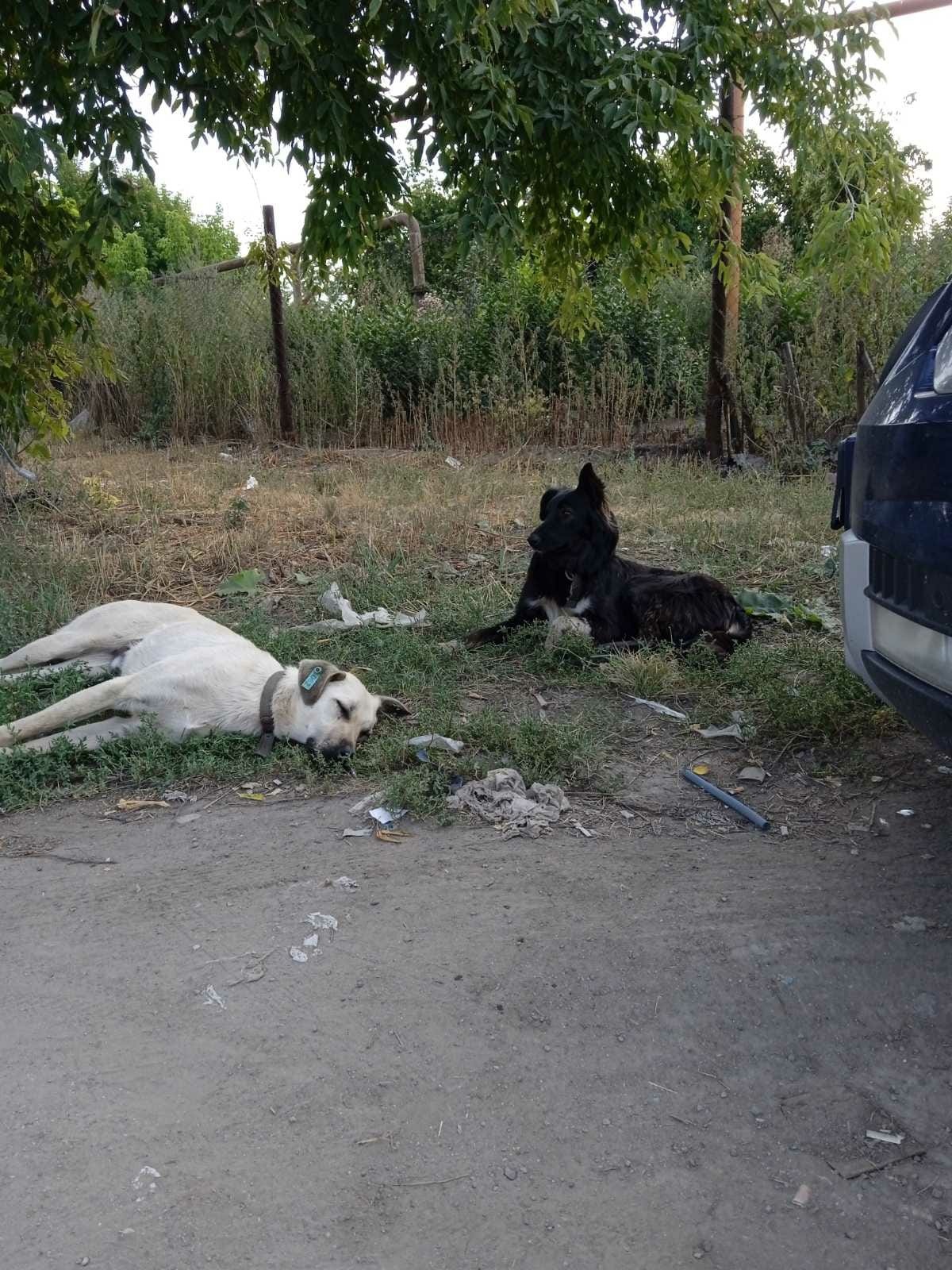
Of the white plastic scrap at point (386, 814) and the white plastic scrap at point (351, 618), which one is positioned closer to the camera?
the white plastic scrap at point (386, 814)

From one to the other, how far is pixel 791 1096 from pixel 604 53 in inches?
185

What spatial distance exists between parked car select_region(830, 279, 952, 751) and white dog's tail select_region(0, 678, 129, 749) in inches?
126

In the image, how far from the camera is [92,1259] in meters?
2.10

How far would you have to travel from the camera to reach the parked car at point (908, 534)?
106 inches

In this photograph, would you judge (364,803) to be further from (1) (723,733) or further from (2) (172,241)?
(2) (172,241)

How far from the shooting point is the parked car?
8.83 feet

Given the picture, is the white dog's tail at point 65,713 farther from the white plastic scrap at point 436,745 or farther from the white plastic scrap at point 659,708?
the white plastic scrap at point 659,708

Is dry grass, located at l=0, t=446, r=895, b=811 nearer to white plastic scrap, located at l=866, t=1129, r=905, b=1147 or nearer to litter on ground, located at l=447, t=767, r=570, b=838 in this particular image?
litter on ground, located at l=447, t=767, r=570, b=838

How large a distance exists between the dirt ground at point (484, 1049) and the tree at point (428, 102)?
9.34 feet

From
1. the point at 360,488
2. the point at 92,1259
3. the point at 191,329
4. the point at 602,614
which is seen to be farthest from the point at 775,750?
the point at 191,329

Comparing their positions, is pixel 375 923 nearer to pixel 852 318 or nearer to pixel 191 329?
pixel 852 318

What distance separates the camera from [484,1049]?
2.72 meters

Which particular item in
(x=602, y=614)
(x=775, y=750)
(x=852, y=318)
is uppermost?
(x=852, y=318)

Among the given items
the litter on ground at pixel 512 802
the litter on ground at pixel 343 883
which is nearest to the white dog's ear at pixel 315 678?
the litter on ground at pixel 512 802
